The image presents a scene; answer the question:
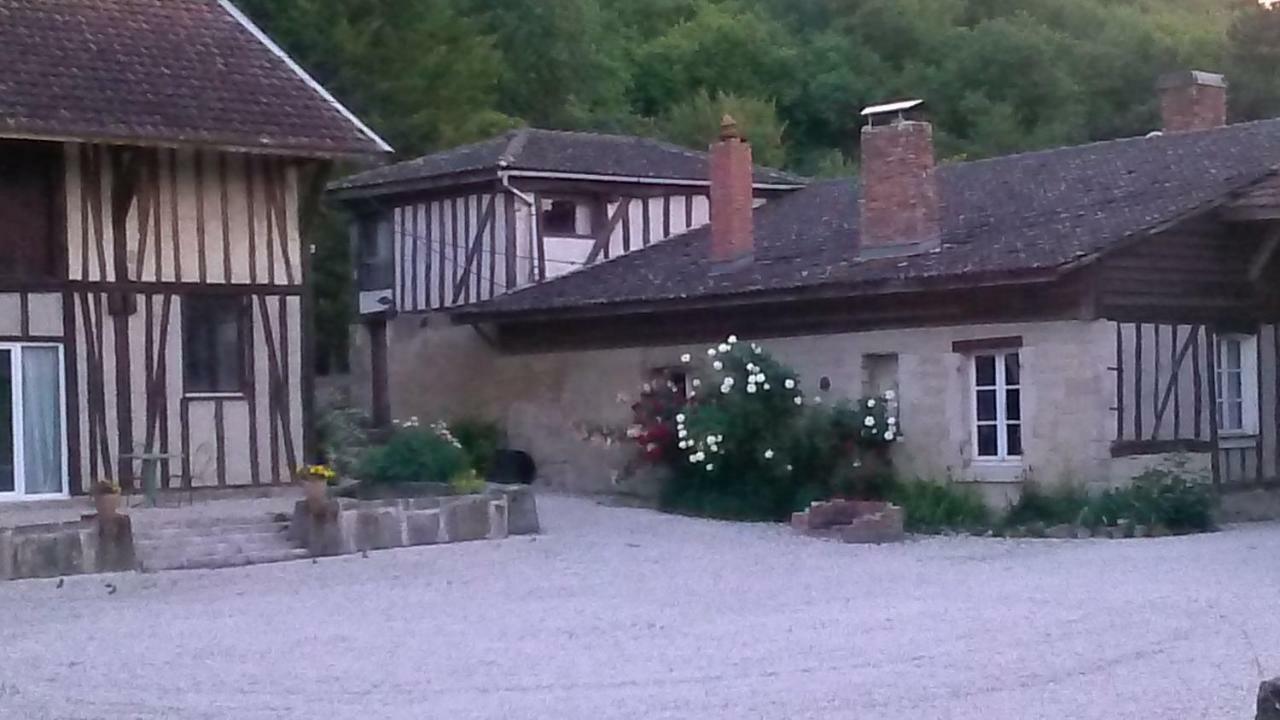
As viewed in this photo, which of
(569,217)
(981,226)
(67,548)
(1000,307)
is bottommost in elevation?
(67,548)

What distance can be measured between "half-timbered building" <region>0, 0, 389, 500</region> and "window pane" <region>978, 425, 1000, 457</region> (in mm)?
7062

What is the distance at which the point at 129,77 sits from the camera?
2006 centimetres

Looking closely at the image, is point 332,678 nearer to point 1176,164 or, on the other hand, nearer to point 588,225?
point 1176,164

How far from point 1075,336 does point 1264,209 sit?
244 centimetres

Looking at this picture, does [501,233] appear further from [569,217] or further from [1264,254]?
[1264,254]

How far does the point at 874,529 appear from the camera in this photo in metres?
19.4

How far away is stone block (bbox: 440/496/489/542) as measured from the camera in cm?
1867

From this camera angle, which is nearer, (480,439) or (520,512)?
(520,512)

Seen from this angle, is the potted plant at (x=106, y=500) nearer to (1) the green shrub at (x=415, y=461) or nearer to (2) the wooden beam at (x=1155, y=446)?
(1) the green shrub at (x=415, y=461)

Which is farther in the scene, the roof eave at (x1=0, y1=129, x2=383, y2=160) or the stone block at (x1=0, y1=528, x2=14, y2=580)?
the roof eave at (x1=0, y1=129, x2=383, y2=160)

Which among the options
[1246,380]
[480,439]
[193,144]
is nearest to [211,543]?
[193,144]

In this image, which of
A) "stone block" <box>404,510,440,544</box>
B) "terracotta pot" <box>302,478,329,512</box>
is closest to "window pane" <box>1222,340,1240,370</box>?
"stone block" <box>404,510,440,544</box>

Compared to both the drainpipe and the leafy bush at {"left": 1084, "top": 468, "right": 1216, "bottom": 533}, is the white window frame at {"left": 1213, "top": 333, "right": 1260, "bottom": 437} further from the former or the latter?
the drainpipe

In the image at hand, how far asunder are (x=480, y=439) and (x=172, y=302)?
7.09 meters
